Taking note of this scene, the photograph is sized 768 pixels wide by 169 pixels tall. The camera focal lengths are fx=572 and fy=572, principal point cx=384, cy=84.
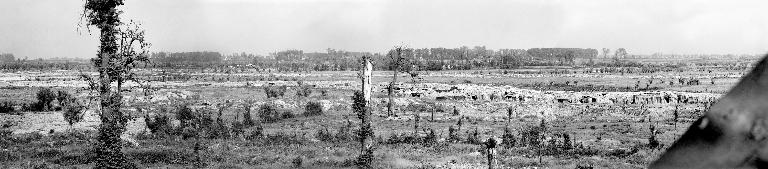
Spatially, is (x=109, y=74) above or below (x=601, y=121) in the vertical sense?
above

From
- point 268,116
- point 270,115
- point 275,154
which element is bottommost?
point 275,154

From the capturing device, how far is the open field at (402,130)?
72.0ft

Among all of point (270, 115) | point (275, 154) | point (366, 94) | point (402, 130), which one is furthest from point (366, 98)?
point (270, 115)

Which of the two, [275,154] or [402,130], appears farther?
[402,130]

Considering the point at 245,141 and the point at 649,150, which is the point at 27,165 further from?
the point at 649,150

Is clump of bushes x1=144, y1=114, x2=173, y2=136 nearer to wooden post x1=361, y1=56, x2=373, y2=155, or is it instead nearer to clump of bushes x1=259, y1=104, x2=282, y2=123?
clump of bushes x1=259, y1=104, x2=282, y2=123

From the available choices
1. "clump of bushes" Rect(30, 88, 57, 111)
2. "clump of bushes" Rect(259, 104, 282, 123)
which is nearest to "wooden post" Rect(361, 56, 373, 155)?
"clump of bushes" Rect(259, 104, 282, 123)

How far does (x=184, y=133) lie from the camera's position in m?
26.5

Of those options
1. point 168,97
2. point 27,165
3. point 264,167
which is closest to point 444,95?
point 168,97

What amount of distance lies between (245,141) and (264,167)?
6.84m

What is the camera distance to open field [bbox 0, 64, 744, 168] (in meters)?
22.0

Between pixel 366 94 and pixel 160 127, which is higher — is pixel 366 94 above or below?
above

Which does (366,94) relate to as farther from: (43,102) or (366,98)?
(43,102)

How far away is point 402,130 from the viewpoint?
112ft
